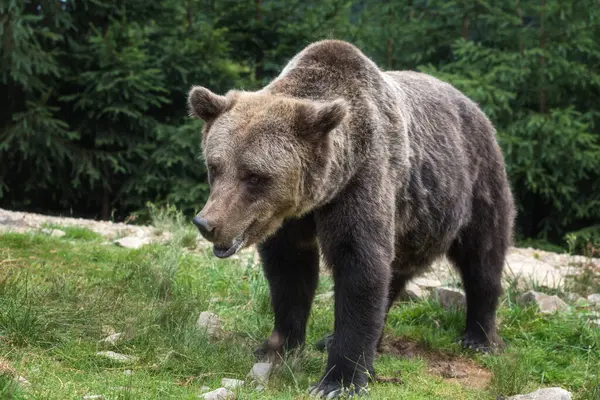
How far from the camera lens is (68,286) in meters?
5.27

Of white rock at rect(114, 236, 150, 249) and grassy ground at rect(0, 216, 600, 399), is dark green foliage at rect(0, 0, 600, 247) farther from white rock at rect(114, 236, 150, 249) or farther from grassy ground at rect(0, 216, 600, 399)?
grassy ground at rect(0, 216, 600, 399)

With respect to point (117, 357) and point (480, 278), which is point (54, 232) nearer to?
point (117, 357)

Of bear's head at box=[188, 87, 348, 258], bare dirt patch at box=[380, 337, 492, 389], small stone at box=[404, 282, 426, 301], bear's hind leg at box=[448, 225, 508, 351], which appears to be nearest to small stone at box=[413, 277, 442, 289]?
small stone at box=[404, 282, 426, 301]

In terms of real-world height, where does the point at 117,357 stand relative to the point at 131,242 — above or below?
above

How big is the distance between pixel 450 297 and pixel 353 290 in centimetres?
252

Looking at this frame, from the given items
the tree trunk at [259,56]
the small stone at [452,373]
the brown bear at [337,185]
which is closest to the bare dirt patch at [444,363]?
the small stone at [452,373]

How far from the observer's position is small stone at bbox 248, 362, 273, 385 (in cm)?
442

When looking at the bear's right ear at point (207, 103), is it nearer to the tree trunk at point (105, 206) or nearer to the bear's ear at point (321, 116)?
the bear's ear at point (321, 116)

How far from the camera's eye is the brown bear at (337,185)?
4184 mm

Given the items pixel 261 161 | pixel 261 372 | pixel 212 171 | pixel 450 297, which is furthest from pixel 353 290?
pixel 450 297

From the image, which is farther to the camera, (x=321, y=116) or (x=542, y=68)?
(x=542, y=68)

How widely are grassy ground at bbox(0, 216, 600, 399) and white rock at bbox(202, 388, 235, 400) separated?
75mm

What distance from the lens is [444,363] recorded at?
5629 mm

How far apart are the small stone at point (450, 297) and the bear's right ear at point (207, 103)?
3125 mm
